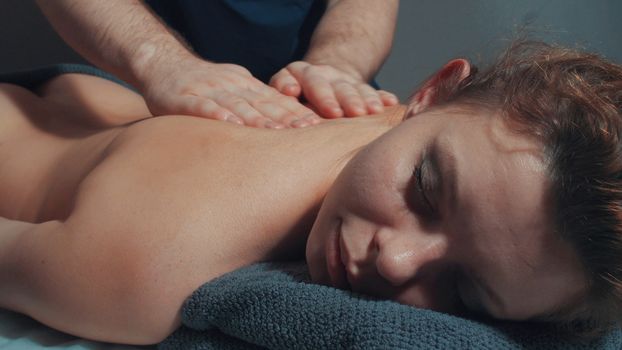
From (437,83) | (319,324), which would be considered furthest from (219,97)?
(319,324)

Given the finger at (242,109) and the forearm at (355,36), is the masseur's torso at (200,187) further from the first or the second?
the forearm at (355,36)

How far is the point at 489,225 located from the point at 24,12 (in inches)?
44.8

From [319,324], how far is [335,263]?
86mm

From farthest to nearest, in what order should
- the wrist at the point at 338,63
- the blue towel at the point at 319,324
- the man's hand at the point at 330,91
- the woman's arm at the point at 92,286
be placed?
the wrist at the point at 338,63, the man's hand at the point at 330,91, the woman's arm at the point at 92,286, the blue towel at the point at 319,324

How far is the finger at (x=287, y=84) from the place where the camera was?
0.92 metres

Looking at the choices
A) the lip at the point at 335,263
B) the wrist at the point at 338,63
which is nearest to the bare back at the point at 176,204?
the lip at the point at 335,263

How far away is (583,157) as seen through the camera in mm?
600

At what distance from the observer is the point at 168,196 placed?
69 cm

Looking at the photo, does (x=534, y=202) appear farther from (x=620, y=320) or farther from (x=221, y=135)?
(x=221, y=135)

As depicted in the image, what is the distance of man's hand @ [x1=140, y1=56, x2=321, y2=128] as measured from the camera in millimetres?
830

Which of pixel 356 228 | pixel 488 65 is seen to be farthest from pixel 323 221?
pixel 488 65

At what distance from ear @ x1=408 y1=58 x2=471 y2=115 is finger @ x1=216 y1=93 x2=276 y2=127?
18 cm

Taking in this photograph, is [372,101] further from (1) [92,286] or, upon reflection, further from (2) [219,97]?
(1) [92,286]

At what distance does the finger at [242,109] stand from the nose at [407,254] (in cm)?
26
